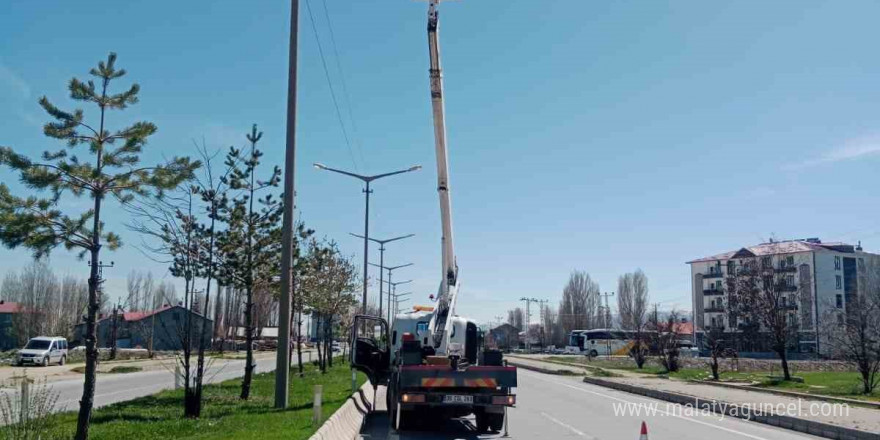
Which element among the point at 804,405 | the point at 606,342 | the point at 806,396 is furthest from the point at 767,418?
the point at 606,342

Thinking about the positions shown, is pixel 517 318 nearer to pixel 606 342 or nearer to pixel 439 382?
→ pixel 606 342

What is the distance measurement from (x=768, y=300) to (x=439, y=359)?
23.5 metres

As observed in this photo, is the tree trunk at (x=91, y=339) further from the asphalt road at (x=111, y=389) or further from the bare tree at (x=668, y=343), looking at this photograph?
the bare tree at (x=668, y=343)

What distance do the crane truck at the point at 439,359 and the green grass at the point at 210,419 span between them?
1.53m

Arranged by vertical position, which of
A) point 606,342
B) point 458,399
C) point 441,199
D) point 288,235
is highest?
point 441,199

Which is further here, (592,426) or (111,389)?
(111,389)

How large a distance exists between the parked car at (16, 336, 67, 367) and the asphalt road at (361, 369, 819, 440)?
35.8m

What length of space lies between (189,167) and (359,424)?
8.12 metres

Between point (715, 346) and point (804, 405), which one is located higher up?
point (715, 346)

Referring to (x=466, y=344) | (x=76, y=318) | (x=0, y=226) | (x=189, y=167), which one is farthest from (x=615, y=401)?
(x=76, y=318)

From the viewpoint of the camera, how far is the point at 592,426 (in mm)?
16984

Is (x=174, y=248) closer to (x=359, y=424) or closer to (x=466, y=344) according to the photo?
(x=359, y=424)

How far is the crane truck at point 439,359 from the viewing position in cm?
1510

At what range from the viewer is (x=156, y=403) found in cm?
1975
